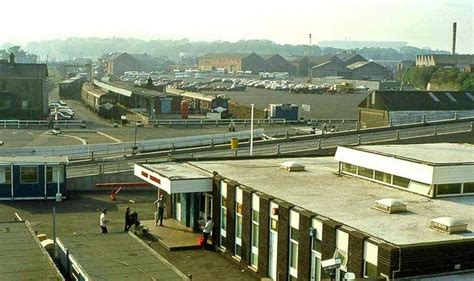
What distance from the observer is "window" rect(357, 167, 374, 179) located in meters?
23.0

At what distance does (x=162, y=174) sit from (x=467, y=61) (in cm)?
13887

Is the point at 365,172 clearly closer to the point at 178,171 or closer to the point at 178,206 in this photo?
the point at 178,171

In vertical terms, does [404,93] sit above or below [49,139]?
above

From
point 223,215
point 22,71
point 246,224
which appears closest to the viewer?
point 246,224

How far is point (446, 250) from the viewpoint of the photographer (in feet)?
50.2

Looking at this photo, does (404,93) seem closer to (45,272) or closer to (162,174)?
(162,174)

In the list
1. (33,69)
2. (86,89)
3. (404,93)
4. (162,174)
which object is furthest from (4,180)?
(86,89)

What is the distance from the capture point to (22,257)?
57.0 feet

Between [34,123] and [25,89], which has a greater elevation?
[25,89]

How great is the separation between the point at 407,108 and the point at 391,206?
38795 millimetres

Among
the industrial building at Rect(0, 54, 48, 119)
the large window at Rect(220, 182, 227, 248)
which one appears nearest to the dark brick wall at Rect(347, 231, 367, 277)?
the large window at Rect(220, 182, 227, 248)

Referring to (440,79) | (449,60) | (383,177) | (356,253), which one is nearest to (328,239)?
(356,253)

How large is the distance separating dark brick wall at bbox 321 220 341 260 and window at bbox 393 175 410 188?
4965mm

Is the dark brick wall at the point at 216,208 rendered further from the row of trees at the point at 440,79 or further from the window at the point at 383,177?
the row of trees at the point at 440,79
